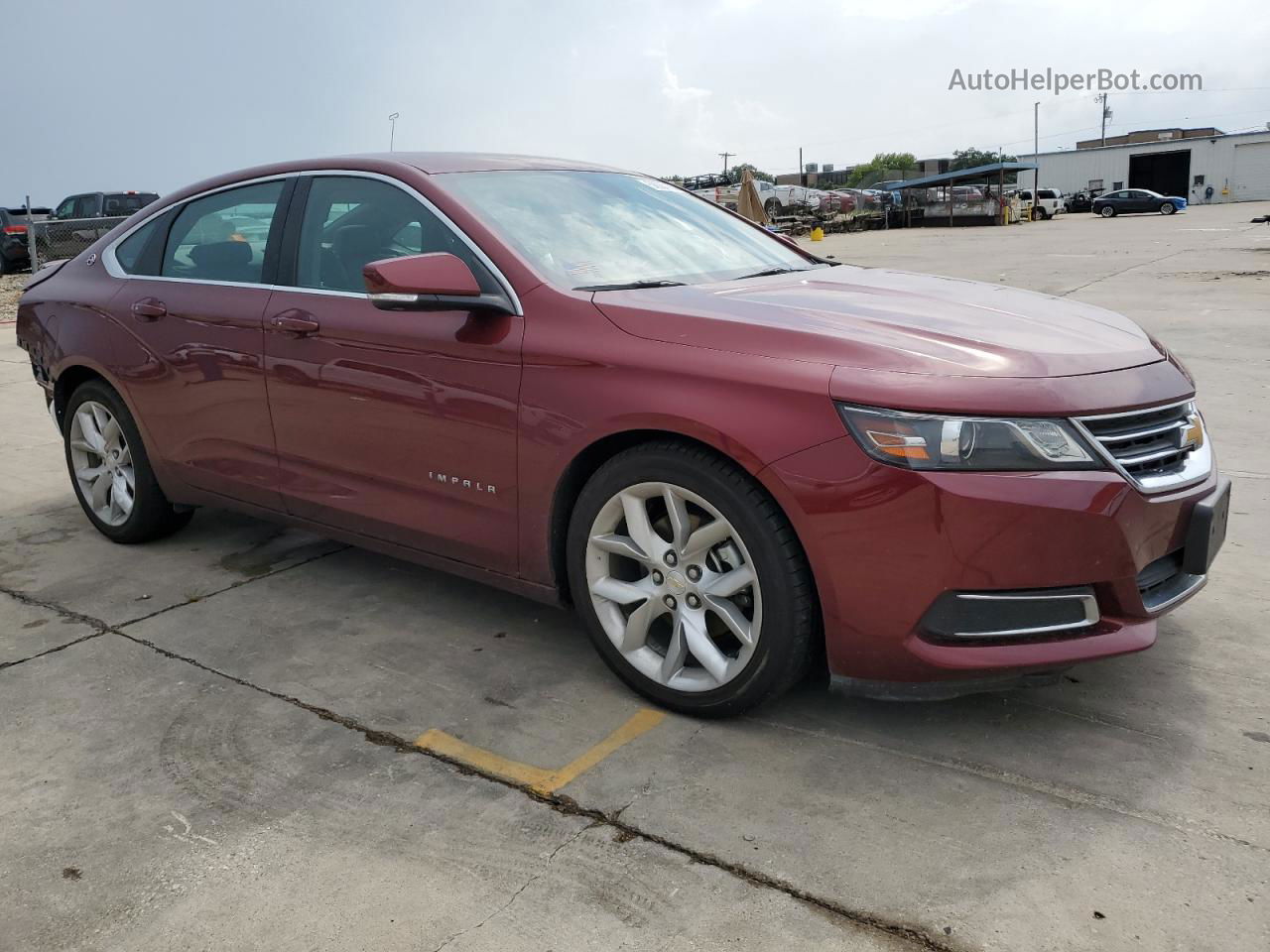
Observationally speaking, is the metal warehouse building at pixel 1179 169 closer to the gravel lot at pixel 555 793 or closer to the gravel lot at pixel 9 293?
the gravel lot at pixel 9 293

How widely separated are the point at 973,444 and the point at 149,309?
333 centimetres

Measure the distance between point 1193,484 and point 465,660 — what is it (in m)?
2.19

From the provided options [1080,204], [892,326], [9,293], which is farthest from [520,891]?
[1080,204]

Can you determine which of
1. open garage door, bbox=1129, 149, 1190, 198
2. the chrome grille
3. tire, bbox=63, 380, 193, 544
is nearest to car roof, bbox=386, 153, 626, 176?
tire, bbox=63, 380, 193, 544

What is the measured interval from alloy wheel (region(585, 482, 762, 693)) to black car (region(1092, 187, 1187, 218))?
54.3 meters

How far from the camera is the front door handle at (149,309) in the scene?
14.1 feet

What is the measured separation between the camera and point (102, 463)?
484 cm

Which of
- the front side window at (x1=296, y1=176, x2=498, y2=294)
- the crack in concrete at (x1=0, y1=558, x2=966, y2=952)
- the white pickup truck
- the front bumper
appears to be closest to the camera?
the crack in concrete at (x1=0, y1=558, x2=966, y2=952)

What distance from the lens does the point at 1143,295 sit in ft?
44.3

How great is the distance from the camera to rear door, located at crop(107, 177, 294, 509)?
156 inches

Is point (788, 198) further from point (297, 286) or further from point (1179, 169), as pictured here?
point (297, 286)

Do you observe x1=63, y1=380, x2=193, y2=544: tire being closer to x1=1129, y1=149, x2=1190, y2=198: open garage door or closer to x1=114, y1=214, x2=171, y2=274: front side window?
x1=114, y1=214, x2=171, y2=274: front side window

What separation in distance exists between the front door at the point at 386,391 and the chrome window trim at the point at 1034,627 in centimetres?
136

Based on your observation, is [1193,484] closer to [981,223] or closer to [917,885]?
[917,885]
